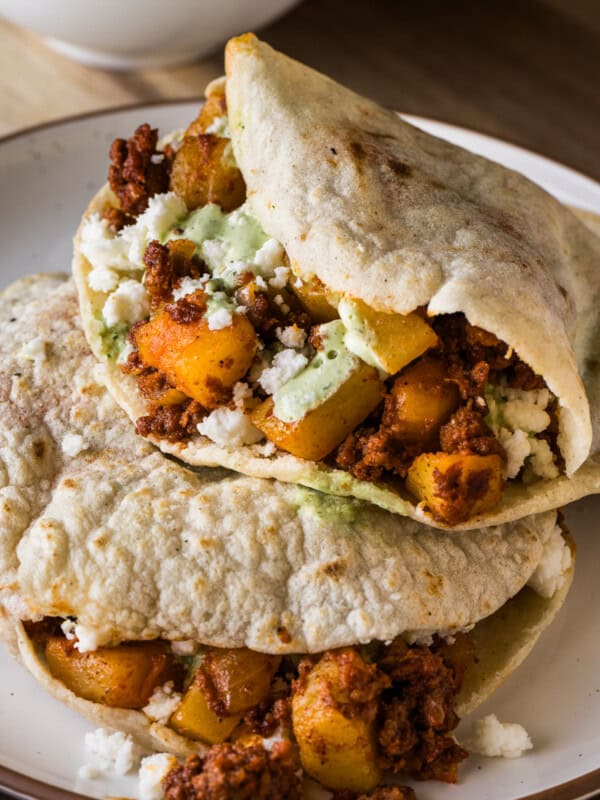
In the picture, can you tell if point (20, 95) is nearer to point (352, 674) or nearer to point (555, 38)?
point (555, 38)

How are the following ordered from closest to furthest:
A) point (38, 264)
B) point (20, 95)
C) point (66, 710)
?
point (66, 710), point (38, 264), point (20, 95)

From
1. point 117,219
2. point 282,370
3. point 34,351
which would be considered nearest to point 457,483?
point 282,370

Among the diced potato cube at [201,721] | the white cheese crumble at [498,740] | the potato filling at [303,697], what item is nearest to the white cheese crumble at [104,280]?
the potato filling at [303,697]

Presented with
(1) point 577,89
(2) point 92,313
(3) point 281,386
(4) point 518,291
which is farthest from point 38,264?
(1) point 577,89

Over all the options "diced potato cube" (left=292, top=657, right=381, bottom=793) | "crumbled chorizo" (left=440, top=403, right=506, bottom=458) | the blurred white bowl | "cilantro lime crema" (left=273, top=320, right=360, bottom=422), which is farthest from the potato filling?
the blurred white bowl

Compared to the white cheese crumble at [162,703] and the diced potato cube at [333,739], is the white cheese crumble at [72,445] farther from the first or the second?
the diced potato cube at [333,739]

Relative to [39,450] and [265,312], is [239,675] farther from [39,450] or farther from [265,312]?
[265,312]
